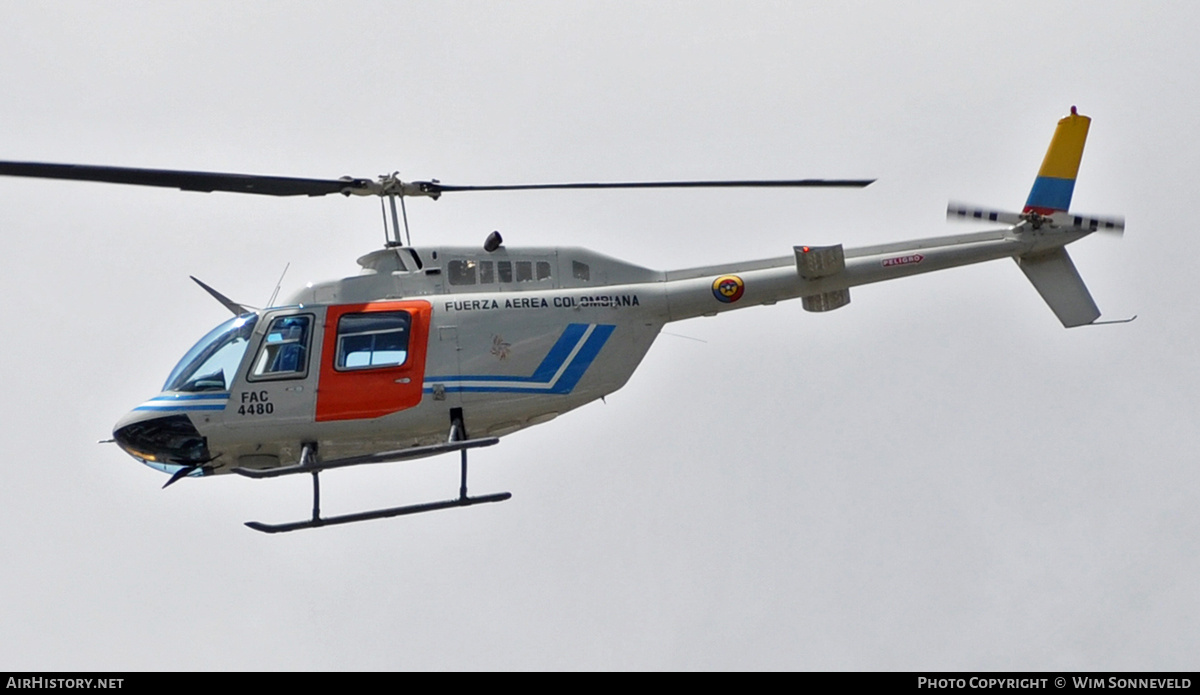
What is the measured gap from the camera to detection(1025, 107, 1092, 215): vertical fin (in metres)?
16.0

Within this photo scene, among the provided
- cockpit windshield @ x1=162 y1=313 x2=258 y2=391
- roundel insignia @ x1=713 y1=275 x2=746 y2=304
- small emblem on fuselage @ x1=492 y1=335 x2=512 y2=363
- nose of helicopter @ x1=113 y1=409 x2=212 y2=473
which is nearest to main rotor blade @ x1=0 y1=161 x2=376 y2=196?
cockpit windshield @ x1=162 y1=313 x2=258 y2=391

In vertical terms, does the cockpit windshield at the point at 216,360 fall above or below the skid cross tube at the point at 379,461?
above

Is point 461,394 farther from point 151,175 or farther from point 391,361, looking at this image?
point 151,175

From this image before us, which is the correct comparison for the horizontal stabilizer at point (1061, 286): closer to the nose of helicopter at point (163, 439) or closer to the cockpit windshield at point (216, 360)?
the cockpit windshield at point (216, 360)

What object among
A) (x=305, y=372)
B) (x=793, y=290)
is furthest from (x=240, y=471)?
(x=793, y=290)

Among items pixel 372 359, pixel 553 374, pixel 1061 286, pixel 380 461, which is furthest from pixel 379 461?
pixel 1061 286

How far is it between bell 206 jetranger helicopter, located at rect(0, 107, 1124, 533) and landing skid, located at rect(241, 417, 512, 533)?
3 cm

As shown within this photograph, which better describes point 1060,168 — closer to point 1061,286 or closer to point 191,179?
point 1061,286

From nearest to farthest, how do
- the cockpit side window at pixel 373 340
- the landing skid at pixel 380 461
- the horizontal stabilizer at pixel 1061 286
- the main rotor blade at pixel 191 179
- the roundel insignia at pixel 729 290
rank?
the main rotor blade at pixel 191 179 → the landing skid at pixel 380 461 → the cockpit side window at pixel 373 340 → the roundel insignia at pixel 729 290 → the horizontal stabilizer at pixel 1061 286

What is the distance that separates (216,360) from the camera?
617 inches

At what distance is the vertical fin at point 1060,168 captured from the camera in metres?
16.0

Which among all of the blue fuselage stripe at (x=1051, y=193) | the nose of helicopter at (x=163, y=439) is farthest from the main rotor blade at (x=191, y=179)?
the blue fuselage stripe at (x=1051, y=193)

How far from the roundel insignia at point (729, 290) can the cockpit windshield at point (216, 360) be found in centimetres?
411

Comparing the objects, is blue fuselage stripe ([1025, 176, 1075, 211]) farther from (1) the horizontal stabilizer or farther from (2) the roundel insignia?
(2) the roundel insignia
